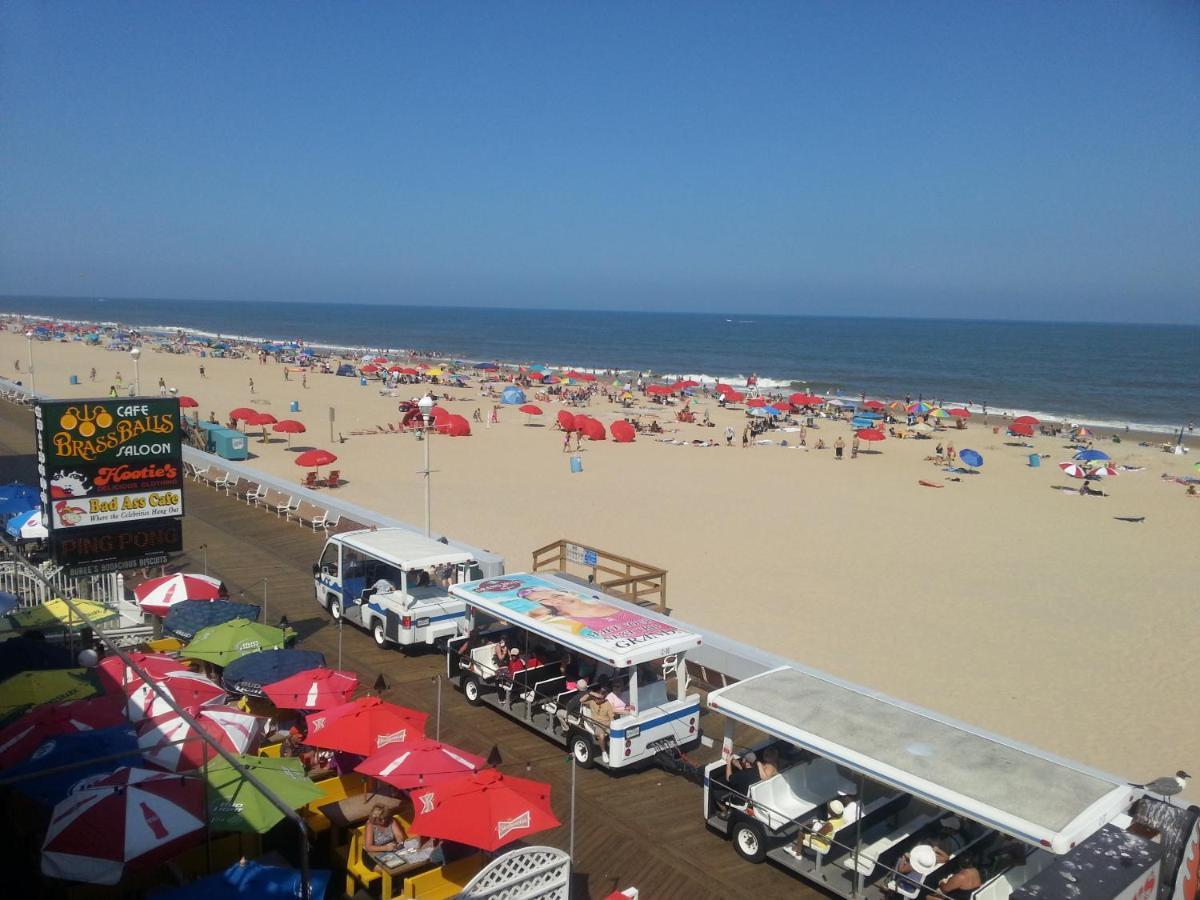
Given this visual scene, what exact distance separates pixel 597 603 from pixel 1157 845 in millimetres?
6622

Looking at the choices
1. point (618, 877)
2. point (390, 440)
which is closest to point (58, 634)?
point (618, 877)

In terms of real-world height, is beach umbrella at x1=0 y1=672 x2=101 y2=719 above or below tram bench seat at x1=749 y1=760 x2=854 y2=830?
above

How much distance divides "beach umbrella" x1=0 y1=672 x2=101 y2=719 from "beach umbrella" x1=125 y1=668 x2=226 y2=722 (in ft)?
1.74

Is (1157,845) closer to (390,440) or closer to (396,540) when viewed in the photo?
(396,540)

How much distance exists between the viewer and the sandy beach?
1465 centimetres

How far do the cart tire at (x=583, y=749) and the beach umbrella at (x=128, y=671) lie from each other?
439cm

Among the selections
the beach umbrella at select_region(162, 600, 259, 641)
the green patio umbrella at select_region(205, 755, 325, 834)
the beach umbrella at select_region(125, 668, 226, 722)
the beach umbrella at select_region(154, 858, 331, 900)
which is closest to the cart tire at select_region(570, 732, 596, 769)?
the green patio umbrella at select_region(205, 755, 325, 834)

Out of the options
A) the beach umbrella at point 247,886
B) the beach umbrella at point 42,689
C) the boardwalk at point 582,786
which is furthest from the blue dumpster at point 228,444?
the beach umbrella at point 247,886

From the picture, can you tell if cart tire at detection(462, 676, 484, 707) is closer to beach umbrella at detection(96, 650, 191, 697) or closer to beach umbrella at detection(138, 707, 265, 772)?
beach umbrella at detection(138, 707, 265, 772)

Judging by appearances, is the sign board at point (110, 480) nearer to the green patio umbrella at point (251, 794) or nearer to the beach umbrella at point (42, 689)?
the beach umbrella at point (42, 689)

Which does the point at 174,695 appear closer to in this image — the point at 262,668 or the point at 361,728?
the point at 262,668

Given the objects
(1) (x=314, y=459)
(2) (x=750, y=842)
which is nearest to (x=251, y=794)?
(2) (x=750, y=842)

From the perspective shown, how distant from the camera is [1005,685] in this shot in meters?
14.8

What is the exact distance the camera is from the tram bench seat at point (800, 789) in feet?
28.1
